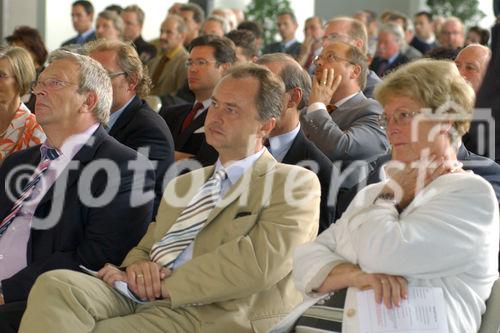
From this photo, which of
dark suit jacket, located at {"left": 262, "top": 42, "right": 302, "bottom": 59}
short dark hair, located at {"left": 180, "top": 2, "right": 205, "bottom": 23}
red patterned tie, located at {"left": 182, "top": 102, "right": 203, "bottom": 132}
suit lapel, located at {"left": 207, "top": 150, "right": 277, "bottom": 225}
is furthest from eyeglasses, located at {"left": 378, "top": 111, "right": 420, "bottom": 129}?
dark suit jacket, located at {"left": 262, "top": 42, "right": 302, "bottom": 59}

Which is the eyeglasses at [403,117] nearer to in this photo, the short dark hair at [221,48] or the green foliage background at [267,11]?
the short dark hair at [221,48]

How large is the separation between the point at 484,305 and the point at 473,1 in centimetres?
1108

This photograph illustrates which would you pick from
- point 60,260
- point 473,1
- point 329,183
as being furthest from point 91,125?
point 473,1

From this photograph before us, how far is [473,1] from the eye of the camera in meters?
13.2

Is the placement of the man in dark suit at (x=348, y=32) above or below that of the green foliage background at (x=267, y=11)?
above

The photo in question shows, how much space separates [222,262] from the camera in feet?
9.90

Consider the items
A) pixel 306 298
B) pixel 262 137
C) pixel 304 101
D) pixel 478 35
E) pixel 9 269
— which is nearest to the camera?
pixel 306 298

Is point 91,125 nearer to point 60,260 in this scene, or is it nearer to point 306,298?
point 60,260

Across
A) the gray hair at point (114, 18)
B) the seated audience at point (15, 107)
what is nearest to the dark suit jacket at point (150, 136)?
the seated audience at point (15, 107)

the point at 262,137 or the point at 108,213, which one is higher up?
the point at 262,137

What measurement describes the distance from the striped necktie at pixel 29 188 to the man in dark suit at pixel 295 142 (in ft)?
2.76

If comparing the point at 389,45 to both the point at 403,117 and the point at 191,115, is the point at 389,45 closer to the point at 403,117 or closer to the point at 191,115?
the point at 191,115

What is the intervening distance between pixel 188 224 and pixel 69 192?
522 mm

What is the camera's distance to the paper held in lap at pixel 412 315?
101 inches
